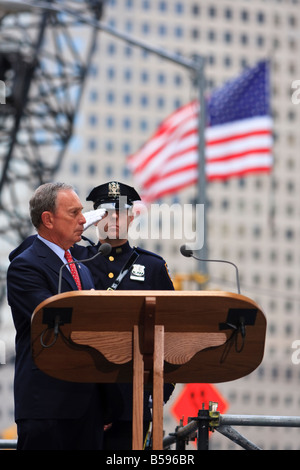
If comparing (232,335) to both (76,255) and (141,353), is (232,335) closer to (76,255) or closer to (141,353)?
(141,353)

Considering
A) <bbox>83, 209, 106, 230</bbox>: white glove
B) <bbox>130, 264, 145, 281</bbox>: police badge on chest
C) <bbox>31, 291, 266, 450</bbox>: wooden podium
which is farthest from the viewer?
<bbox>130, 264, 145, 281</bbox>: police badge on chest

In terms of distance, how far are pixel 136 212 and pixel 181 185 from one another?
875 cm

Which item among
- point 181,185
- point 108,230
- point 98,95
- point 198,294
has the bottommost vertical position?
point 198,294

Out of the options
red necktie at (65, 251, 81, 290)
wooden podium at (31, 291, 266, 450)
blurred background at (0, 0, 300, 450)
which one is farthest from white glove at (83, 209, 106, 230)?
blurred background at (0, 0, 300, 450)

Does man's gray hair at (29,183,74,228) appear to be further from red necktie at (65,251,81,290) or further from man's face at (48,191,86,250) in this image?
red necktie at (65,251,81,290)

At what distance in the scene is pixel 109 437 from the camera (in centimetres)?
471

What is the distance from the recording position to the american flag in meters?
13.7

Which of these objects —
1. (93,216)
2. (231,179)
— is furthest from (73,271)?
(231,179)

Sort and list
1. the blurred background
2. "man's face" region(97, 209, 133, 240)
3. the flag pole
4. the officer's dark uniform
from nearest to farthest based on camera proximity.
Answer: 1. the officer's dark uniform
2. "man's face" region(97, 209, 133, 240)
3. the flag pole
4. the blurred background

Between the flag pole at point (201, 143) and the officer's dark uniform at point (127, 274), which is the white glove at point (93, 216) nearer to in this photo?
the officer's dark uniform at point (127, 274)

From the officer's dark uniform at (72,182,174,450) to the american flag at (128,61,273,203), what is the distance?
8.31m

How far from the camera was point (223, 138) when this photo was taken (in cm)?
1372

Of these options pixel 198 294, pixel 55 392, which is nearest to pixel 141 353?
pixel 198 294

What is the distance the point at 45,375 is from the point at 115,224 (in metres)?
1.35
